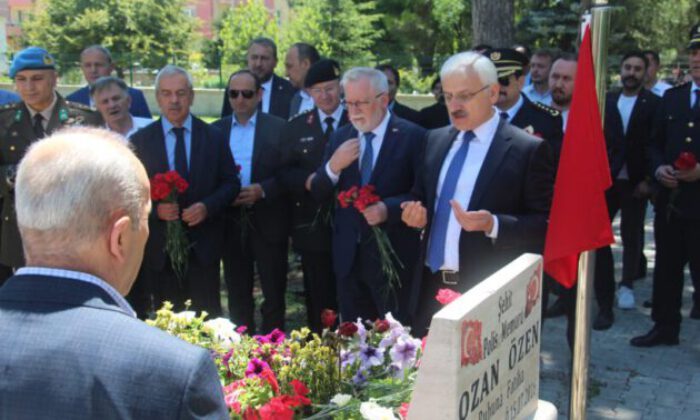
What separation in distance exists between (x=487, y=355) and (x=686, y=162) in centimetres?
408

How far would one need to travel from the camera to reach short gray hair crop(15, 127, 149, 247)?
1.61 meters

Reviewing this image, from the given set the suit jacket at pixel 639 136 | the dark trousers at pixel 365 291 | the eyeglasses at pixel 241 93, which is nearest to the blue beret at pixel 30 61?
the eyeglasses at pixel 241 93

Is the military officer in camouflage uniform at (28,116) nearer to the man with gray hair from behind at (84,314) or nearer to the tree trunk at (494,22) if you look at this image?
the man with gray hair from behind at (84,314)

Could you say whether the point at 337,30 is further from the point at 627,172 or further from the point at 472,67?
the point at 472,67

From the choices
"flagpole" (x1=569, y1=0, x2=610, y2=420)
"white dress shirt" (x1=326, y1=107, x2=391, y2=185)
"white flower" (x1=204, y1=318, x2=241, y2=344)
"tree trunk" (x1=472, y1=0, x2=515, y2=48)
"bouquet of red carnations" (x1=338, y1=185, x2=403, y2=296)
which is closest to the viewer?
"white flower" (x1=204, y1=318, x2=241, y2=344)

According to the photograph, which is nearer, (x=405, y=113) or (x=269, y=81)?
(x=405, y=113)

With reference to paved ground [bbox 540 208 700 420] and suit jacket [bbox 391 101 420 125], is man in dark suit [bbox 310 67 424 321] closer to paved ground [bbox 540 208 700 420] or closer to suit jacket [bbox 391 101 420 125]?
paved ground [bbox 540 208 700 420]

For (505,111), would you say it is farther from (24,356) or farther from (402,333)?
(24,356)

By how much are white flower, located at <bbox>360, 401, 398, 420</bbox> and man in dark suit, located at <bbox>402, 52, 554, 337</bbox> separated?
156 centimetres

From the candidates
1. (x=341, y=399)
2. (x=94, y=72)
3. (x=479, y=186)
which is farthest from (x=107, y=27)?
(x=341, y=399)

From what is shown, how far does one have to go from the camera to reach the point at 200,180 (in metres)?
5.42

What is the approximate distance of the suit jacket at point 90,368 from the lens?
Result: 1.53 m

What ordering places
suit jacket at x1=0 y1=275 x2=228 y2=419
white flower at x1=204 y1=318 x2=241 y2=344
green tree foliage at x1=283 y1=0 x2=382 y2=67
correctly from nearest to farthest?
suit jacket at x1=0 y1=275 x2=228 y2=419
white flower at x1=204 y1=318 x2=241 y2=344
green tree foliage at x1=283 y1=0 x2=382 y2=67

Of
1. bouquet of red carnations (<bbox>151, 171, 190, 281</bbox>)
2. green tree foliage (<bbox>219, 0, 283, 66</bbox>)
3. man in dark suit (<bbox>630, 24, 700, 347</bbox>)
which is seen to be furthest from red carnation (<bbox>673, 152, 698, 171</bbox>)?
green tree foliage (<bbox>219, 0, 283, 66</bbox>)
